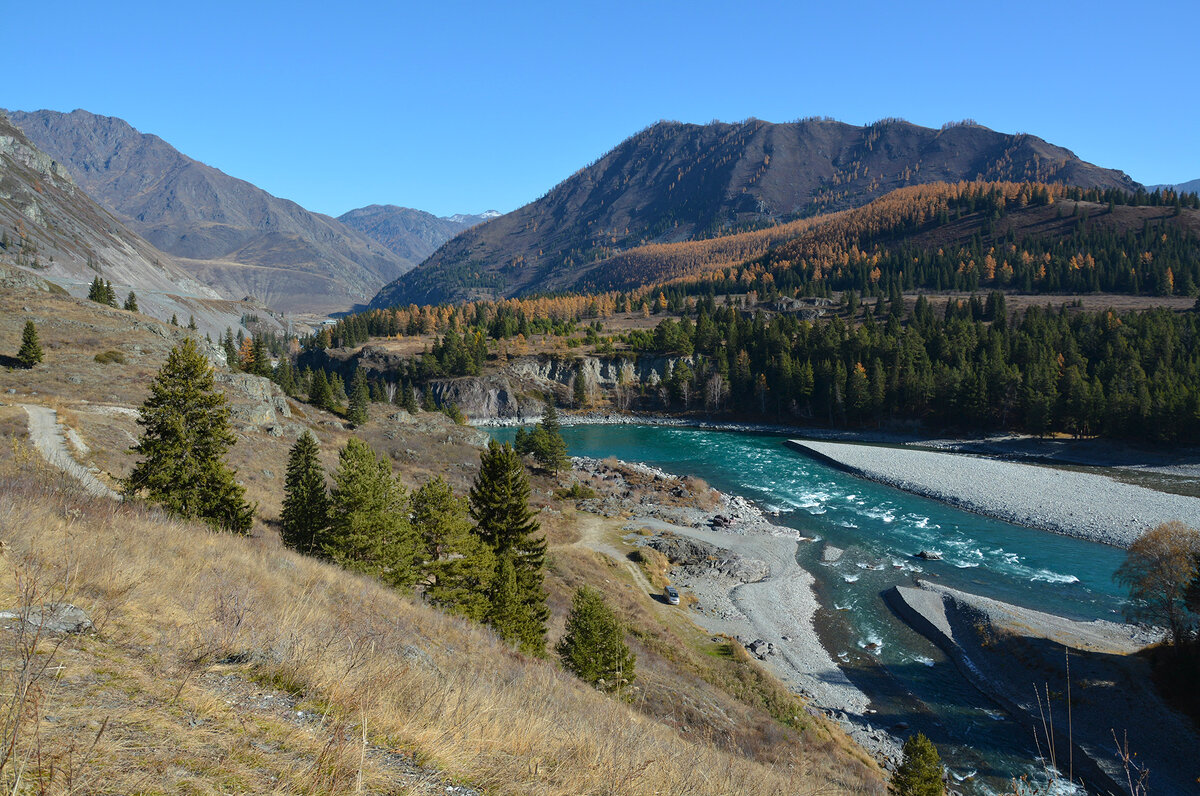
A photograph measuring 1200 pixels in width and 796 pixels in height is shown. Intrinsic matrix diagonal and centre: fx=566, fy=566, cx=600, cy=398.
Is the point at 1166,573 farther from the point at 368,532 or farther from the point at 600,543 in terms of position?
the point at 368,532

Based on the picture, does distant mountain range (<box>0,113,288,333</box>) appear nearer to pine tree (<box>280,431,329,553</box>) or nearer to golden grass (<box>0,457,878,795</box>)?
pine tree (<box>280,431,329,553</box>)

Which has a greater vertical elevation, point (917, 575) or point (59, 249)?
point (59, 249)

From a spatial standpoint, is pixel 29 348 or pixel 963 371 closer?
pixel 29 348

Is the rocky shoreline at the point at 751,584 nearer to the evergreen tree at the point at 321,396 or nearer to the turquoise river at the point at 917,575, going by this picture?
the turquoise river at the point at 917,575

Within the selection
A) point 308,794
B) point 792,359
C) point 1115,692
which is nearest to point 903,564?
point 1115,692

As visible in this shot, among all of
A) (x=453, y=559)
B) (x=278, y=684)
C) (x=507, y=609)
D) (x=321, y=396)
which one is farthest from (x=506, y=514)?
(x=321, y=396)

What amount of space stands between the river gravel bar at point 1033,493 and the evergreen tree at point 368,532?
47834 millimetres

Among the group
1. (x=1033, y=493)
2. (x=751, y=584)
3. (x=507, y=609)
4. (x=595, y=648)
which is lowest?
(x=751, y=584)

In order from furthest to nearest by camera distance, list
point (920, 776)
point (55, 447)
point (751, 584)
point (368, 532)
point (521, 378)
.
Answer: point (521, 378)
point (751, 584)
point (55, 447)
point (368, 532)
point (920, 776)

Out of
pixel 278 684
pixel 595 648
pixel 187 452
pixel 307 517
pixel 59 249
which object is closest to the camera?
pixel 278 684

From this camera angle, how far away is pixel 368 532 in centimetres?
1912

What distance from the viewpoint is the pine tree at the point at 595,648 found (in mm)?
17364

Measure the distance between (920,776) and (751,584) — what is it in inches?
780

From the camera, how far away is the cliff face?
120 meters
